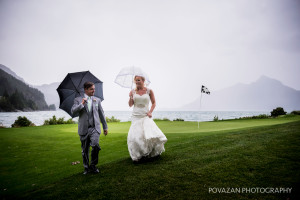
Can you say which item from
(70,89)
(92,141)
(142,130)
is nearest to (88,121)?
(92,141)

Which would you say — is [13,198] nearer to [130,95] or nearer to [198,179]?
[130,95]

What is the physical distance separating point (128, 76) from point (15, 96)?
376 ft

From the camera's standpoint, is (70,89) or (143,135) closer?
(70,89)

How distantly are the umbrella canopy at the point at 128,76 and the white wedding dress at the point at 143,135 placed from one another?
549 mm

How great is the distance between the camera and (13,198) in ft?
12.3

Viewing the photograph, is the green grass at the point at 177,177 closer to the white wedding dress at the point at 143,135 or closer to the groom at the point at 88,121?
the white wedding dress at the point at 143,135

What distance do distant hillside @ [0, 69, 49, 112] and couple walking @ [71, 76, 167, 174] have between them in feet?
347

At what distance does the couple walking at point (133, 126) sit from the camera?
13.9ft

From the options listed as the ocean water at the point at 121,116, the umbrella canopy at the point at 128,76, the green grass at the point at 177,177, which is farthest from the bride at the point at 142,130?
the ocean water at the point at 121,116

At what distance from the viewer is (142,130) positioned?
188 inches

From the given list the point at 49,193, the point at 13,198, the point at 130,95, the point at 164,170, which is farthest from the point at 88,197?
the point at 130,95

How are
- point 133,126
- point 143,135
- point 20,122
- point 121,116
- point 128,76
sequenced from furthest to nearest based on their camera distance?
1. point 121,116
2. point 20,122
3. point 128,76
4. point 133,126
5. point 143,135

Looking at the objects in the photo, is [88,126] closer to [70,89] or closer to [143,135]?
[70,89]

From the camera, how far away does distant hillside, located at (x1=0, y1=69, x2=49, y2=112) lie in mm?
88213
